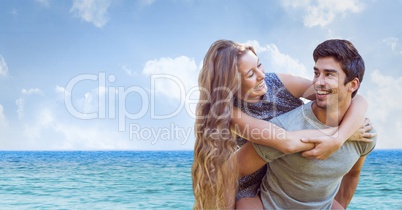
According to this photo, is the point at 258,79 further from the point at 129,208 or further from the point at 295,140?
the point at 129,208

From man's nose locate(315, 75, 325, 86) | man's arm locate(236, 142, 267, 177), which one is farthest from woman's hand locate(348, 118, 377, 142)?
man's arm locate(236, 142, 267, 177)

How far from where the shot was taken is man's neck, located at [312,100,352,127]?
2.67 meters

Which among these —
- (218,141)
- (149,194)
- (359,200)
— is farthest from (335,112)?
(149,194)

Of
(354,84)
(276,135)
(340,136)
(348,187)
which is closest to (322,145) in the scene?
(340,136)

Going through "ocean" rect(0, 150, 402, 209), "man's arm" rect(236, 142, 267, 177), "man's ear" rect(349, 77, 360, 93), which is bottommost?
"ocean" rect(0, 150, 402, 209)

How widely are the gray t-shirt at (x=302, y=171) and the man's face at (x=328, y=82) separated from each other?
0.12m

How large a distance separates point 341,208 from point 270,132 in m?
0.85

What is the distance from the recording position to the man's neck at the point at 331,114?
2.67 m

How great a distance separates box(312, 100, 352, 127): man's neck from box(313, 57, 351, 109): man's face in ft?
0.13

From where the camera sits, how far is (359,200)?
44.2ft

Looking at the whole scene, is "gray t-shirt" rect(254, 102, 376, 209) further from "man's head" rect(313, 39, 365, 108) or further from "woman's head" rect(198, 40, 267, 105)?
"woman's head" rect(198, 40, 267, 105)

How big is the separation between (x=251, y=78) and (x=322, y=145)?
1.80 feet

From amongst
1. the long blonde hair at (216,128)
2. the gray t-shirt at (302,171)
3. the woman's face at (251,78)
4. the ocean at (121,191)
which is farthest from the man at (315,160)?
the ocean at (121,191)

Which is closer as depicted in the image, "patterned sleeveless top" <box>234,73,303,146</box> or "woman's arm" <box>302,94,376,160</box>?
"woman's arm" <box>302,94,376,160</box>
